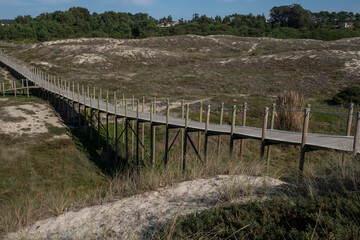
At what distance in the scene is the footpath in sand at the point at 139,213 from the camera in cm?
541

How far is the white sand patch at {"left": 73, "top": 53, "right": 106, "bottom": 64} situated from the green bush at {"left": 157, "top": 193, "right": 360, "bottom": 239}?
52680 millimetres

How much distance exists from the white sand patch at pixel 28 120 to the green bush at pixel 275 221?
69.0 ft

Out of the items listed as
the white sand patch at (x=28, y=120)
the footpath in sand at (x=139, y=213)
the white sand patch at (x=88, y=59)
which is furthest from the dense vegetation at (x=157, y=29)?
the footpath in sand at (x=139, y=213)

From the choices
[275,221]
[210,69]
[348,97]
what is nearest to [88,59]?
[210,69]

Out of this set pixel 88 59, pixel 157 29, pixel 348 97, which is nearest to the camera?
pixel 348 97

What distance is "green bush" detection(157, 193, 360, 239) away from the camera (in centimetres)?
412

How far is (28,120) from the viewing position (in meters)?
24.5

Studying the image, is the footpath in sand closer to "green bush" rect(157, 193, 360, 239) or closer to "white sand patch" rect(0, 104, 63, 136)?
"green bush" rect(157, 193, 360, 239)

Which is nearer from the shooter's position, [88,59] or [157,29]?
[88,59]

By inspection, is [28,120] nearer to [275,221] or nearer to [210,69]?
[275,221]

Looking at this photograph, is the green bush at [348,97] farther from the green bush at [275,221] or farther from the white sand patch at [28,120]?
the green bush at [275,221]

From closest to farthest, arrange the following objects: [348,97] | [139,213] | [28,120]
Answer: [139,213], [28,120], [348,97]

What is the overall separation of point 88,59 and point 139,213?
52997mm

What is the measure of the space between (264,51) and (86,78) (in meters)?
40.1
